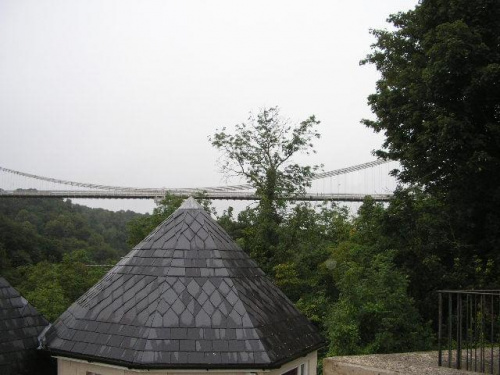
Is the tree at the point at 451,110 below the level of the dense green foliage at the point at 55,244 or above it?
above

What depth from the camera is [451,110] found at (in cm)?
1599

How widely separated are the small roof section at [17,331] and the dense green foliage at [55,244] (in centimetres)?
1386

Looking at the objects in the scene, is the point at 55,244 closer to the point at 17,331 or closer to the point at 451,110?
the point at 451,110

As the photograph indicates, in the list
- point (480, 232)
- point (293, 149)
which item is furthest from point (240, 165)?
point (480, 232)

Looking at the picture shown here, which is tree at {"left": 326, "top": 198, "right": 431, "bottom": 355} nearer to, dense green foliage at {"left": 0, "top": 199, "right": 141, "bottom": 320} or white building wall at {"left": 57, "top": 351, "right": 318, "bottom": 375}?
white building wall at {"left": 57, "top": 351, "right": 318, "bottom": 375}

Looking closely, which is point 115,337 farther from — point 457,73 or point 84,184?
point 84,184

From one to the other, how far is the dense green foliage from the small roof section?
13858 millimetres

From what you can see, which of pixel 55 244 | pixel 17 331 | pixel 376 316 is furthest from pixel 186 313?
pixel 55 244

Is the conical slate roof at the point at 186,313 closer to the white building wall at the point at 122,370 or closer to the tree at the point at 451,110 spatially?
the white building wall at the point at 122,370

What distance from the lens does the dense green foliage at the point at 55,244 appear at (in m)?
26.9

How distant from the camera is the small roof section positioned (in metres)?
8.56

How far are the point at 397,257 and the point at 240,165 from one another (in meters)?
11.4

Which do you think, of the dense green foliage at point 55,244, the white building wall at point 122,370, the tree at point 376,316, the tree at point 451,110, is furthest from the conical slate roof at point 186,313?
the dense green foliage at point 55,244

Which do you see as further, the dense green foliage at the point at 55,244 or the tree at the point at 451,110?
the dense green foliage at the point at 55,244
